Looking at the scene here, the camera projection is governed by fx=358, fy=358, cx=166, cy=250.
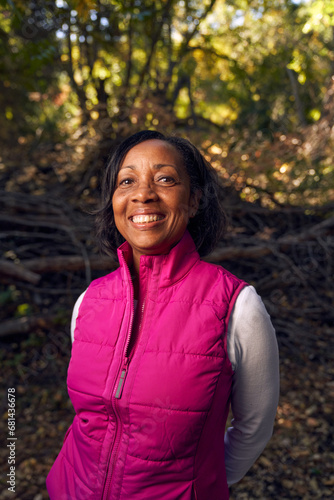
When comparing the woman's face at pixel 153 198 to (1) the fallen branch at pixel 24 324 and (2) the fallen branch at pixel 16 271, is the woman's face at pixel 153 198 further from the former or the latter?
Answer: (1) the fallen branch at pixel 24 324

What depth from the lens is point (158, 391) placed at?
1.23 m

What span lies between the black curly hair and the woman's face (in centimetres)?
6

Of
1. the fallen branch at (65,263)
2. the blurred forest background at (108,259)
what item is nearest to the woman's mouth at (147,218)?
the blurred forest background at (108,259)

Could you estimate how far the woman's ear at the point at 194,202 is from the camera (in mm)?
1516

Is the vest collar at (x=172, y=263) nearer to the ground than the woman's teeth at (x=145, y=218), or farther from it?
nearer to the ground

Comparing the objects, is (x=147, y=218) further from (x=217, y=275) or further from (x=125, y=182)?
(x=217, y=275)

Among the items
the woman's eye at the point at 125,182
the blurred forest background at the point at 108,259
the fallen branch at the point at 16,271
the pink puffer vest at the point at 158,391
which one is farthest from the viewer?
the fallen branch at the point at 16,271

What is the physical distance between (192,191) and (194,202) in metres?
0.05

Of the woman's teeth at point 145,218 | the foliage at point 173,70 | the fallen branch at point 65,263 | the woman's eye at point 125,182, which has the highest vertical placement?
the foliage at point 173,70

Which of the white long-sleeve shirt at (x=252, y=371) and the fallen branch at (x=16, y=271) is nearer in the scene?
the white long-sleeve shirt at (x=252, y=371)

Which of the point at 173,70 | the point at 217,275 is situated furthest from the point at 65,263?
the point at 173,70

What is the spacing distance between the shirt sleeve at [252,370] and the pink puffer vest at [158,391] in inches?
1.7

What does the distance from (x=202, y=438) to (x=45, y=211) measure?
13.8 feet

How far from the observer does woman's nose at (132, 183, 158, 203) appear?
4.48 feet
